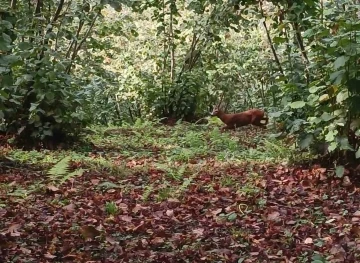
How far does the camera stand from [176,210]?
484cm

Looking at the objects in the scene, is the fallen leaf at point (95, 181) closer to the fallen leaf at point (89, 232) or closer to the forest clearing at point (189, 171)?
the forest clearing at point (189, 171)

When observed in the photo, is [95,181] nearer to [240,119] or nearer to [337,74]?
[337,74]

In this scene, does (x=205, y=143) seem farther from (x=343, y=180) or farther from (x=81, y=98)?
(x=343, y=180)

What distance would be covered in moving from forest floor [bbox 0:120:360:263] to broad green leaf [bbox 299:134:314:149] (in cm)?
27

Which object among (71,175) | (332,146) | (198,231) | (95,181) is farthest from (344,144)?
(71,175)

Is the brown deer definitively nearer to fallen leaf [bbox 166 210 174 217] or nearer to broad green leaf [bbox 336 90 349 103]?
broad green leaf [bbox 336 90 349 103]

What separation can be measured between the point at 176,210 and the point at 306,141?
5.93ft

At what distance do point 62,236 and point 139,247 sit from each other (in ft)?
1.95

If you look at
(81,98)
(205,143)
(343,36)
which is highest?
(343,36)

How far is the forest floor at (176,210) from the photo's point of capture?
3.72m

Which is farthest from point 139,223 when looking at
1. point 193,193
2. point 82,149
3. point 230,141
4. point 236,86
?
point 236,86

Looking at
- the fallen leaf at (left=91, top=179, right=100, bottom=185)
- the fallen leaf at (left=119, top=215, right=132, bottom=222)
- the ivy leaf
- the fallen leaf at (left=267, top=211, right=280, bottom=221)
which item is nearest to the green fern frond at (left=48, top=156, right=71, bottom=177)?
the fallen leaf at (left=91, top=179, right=100, bottom=185)

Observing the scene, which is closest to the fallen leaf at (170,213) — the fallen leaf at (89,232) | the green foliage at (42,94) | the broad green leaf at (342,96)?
the fallen leaf at (89,232)

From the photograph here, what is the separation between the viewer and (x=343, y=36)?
16.3 ft
